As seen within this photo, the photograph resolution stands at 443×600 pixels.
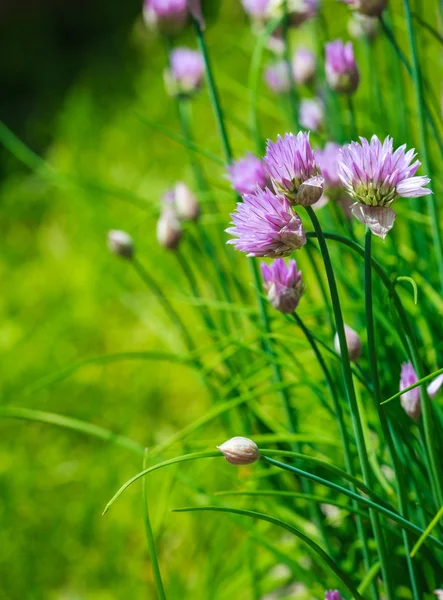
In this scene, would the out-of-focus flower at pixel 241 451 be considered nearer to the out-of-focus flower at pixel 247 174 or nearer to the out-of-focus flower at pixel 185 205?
the out-of-focus flower at pixel 247 174

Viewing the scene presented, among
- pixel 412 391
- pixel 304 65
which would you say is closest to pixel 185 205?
pixel 304 65

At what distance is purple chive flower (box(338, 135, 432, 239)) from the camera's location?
0.49 m

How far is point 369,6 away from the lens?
2.33 feet

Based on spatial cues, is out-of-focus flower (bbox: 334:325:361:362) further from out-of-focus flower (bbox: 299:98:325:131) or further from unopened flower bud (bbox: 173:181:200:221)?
out-of-focus flower (bbox: 299:98:325:131)

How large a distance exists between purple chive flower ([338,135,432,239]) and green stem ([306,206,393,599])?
0.03m

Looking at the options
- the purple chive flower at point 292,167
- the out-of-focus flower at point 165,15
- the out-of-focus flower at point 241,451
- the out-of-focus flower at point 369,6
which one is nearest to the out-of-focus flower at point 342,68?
the out-of-focus flower at point 369,6

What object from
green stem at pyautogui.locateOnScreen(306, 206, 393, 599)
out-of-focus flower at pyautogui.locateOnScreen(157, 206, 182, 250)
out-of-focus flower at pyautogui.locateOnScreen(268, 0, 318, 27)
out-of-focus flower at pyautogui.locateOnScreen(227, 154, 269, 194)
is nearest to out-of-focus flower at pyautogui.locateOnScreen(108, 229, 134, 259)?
out-of-focus flower at pyautogui.locateOnScreen(157, 206, 182, 250)

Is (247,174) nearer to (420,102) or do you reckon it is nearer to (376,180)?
(420,102)

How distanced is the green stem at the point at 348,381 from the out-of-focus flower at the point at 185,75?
1.89ft

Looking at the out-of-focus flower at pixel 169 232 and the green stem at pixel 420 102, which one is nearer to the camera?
the green stem at pixel 420 102

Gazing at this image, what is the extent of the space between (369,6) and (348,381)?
0.37 metres

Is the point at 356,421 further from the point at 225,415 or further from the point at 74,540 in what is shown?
the point at 74,540

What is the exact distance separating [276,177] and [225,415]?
0.50 meters

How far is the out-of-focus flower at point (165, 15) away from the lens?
3.07ft
